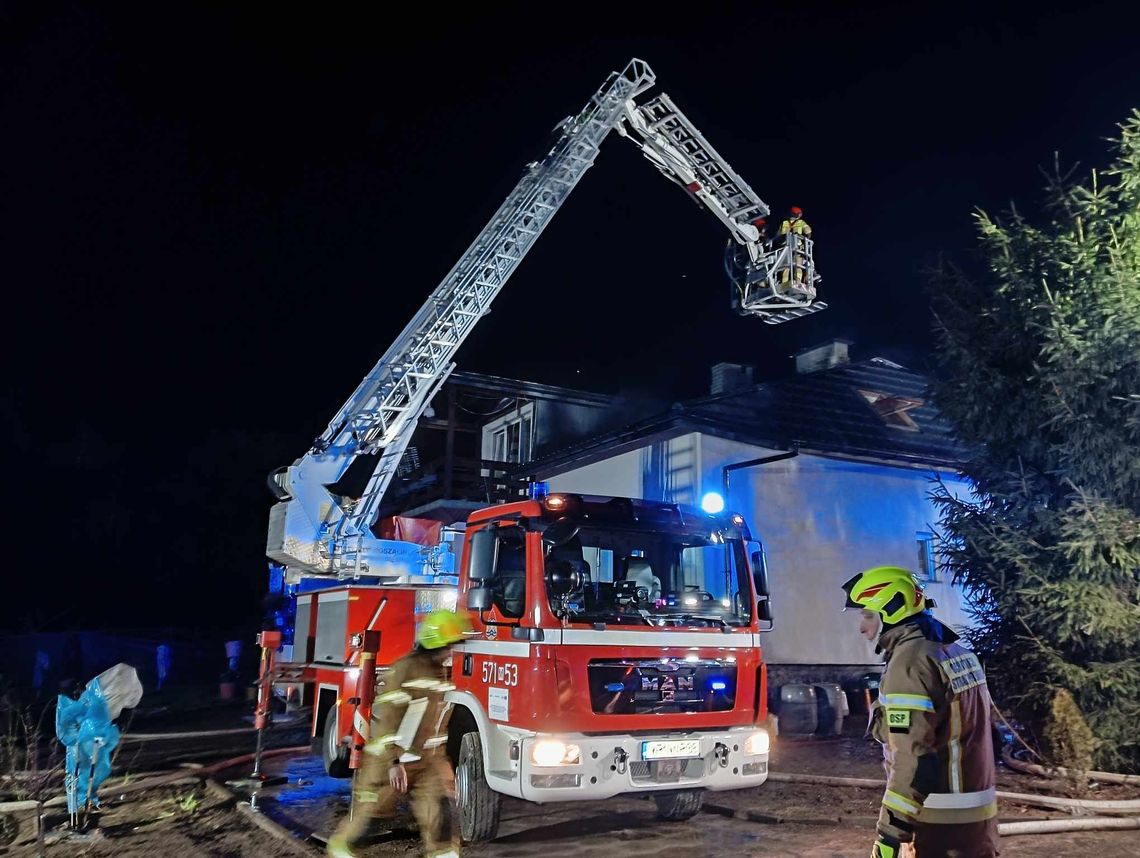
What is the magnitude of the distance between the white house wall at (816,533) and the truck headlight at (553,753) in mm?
8406

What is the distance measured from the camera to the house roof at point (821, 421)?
1390 cm

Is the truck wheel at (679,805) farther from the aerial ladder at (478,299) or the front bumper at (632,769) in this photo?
the aerial ladder at (478,299)

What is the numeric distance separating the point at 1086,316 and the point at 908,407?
875cm

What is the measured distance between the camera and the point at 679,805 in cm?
686

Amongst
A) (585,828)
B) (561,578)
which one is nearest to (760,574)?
Result: (561,578)

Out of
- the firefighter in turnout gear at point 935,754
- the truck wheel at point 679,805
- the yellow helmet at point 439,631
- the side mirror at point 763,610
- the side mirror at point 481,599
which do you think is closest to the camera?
the firefighter in turnout gear at point 935,754

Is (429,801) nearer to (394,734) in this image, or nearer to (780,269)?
(394,734)

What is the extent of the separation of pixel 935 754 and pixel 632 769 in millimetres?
3328

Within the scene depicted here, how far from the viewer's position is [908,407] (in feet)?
56.0

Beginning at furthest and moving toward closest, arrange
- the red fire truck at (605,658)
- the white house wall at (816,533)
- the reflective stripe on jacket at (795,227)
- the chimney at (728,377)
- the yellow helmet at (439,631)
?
the chimney at (728,377) → the white house wall at (816,533) → the reflective stripe on jacket at (795,227) → the red fire truck at (605,658) → the yellow helmet at (439,631)

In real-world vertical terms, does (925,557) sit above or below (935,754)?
above

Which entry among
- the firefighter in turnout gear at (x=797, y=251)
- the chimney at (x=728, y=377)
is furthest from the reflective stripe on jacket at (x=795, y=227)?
the chimney at (x=728, y=377)

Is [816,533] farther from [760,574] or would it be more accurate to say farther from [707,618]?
[707,618]

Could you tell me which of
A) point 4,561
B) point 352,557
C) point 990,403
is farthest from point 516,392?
point 4,561
